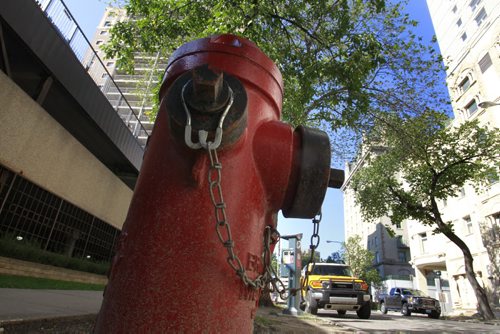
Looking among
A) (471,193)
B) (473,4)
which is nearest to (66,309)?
(471,193)

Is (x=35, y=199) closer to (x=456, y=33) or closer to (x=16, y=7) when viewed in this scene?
(x=16, y=7)

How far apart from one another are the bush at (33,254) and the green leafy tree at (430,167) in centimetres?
1107

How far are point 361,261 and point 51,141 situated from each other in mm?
41947

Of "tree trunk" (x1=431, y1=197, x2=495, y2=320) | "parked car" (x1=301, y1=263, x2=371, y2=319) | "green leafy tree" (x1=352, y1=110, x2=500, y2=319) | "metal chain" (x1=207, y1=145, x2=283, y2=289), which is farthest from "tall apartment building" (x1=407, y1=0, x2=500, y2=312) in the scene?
"metal chain" (x1=207, y1=145, x2=283, y2=289)

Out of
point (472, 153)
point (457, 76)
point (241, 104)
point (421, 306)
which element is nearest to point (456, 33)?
point (457, 76)

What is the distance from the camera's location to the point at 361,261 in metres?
42.7

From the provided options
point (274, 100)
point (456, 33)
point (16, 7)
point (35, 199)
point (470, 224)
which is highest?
point (456, 33)

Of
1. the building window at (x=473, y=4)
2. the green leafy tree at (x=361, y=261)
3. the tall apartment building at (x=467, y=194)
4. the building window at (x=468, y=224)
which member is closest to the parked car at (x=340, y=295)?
the tall apartment building at (x=467, y=194)

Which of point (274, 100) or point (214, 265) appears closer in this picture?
point (214, 265)

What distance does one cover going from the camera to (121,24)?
8.93 metres

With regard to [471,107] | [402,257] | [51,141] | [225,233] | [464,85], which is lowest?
[225,233]

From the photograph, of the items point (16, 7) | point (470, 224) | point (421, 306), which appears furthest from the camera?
point (470, 224)

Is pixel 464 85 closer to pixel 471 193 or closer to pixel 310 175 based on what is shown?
pixel 471 193

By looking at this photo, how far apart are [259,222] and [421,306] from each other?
21.2m
